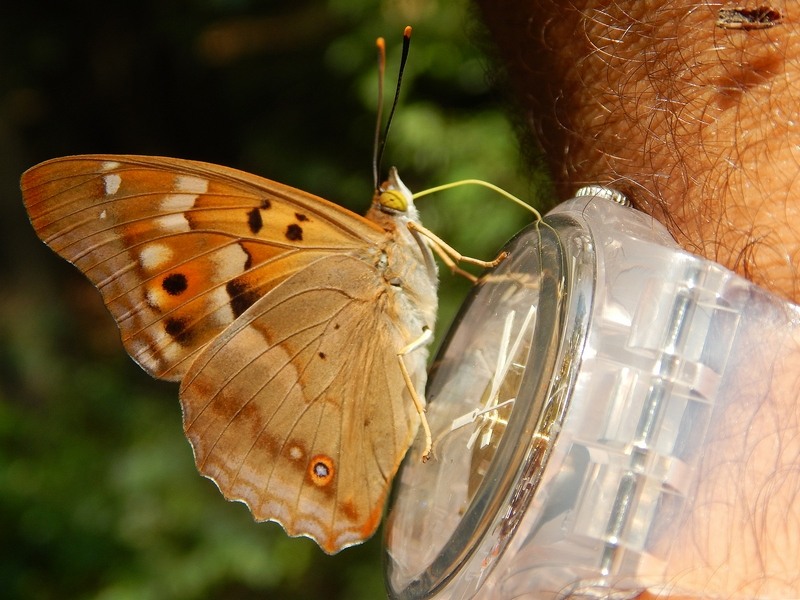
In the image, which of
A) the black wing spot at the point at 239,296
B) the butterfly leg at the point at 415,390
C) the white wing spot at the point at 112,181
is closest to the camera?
the butterfly leg at the point at 415,390

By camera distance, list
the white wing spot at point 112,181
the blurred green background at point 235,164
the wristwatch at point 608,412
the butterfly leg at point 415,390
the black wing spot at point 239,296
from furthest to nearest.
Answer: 1. the blurred green background at point 235,164
2. the black wing spot at point 239,296
3. the white wing spot at point 112,181
4. the butterfly leg at point 415,390
5. the wristwatch at point 608,412

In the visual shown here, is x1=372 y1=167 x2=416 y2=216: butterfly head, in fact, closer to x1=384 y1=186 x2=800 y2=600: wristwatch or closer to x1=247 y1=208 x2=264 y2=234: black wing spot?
x1=247 y1=208 x2=264 y2=234: black wing spot

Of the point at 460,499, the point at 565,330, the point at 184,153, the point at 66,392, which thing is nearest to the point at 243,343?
the point at 460,499

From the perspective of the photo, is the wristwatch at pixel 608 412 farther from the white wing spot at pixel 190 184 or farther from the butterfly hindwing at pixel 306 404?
the white wing spot at pixel 190 184

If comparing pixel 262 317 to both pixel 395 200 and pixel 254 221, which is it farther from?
pixel 395 200

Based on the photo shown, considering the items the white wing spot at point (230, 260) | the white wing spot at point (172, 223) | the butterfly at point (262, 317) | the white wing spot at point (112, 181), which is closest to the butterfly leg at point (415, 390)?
the butterfly at point (262, 317)

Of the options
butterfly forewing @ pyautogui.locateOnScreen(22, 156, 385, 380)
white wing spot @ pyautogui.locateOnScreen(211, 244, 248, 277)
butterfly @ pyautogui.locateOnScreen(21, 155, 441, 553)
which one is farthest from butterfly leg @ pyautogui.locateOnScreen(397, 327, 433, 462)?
white wing spot @ pyautogui.locateOnScreen(211, 244, 248, 277)
